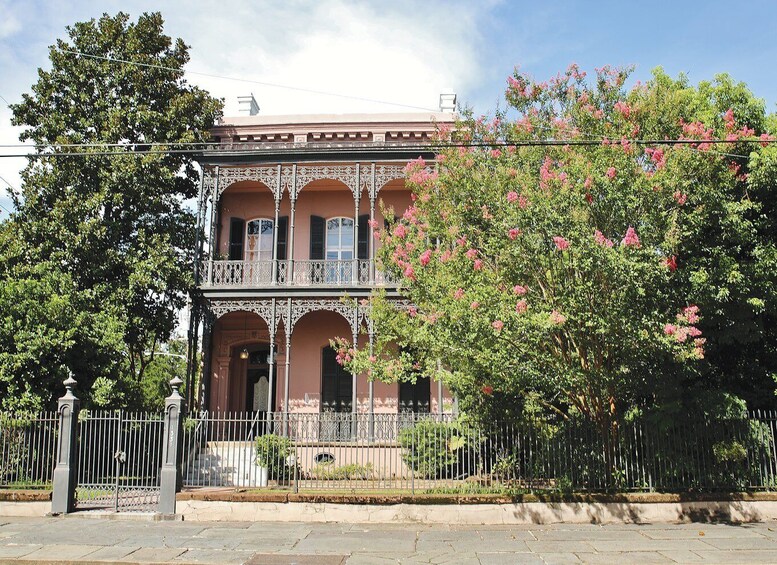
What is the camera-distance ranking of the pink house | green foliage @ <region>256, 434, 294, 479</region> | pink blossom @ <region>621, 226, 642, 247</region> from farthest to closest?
the pink house, green foliage @ <region>256, 434, 294, 479</region>, pink blossom @ <region>621, 226, 642, 247</region>

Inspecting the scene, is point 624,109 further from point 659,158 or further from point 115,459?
point 115,459

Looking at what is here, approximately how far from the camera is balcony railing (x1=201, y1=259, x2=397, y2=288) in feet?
54.5

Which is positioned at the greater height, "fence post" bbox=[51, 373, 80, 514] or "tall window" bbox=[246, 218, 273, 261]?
"tall window" bbox=[246, 218, 273, 261]

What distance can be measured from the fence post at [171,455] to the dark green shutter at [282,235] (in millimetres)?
7224

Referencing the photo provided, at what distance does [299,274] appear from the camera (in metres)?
17.2

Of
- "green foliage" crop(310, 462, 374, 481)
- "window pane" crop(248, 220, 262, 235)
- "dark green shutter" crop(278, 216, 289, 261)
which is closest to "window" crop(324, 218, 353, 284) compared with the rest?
"dark green shutter" crop(278, 216, 289, 261)

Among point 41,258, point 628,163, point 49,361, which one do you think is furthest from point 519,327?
point 41,258

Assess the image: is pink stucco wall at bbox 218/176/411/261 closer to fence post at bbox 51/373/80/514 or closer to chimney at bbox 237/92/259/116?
chimney at bbox 237/92/259/116

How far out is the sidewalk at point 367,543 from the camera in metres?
8.10

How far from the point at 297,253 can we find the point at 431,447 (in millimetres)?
7930

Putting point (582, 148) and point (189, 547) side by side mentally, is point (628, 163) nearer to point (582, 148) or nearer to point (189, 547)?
point (582, 148)

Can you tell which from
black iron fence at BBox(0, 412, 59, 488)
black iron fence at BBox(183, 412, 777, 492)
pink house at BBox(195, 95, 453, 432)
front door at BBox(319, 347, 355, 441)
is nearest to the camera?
black iron fence at BBox(183, 412, 777, 492)

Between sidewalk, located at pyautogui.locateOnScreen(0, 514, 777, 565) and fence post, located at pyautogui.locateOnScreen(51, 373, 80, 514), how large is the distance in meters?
0.33

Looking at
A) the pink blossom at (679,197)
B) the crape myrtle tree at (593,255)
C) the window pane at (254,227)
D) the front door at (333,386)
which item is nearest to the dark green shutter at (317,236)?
the window pane at (254,227)
